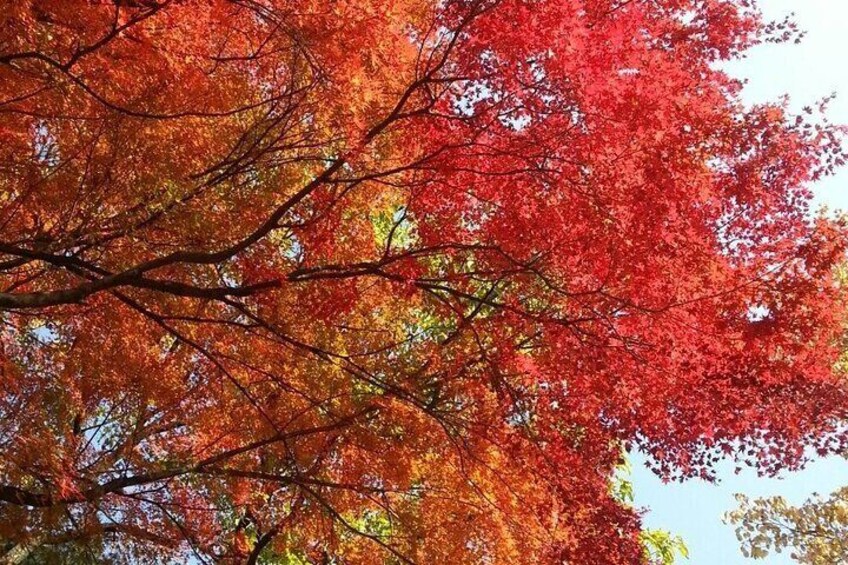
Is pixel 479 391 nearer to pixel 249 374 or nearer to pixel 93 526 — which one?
pixel 249 374

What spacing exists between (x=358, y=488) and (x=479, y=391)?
1.47m

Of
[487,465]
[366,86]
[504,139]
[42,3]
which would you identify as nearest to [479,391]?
[487,465]

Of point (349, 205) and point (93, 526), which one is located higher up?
point (349, 205)

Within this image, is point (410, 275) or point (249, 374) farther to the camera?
point (249, 374)

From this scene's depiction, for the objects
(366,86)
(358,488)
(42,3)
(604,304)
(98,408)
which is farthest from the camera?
(98,408)

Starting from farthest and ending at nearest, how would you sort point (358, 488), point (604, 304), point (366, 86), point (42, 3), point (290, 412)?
1. point (290, 412)
2. point (358, 488)
3. point (604, 304)
4. point (366, 86)
5. point (42, 3)

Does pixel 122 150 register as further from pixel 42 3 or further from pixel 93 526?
pixel 93 526

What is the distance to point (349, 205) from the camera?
7.36 meters

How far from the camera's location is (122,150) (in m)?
6.16

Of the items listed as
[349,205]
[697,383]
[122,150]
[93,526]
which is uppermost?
[349,205]

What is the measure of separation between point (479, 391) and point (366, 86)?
10.5 ft

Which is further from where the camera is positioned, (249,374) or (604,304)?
(249,374)

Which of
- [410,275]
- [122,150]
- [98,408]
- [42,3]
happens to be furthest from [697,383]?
[98,408]

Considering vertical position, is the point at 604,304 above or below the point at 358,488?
above
